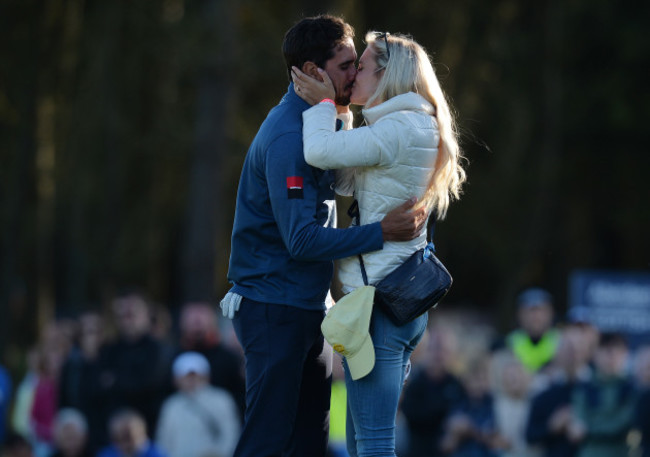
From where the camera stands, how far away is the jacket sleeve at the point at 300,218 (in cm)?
489

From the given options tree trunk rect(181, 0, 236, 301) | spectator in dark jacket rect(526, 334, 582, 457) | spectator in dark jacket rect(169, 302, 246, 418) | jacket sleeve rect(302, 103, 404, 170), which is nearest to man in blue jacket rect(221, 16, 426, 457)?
jacket sleeve rect(302, 103, 404, 170)

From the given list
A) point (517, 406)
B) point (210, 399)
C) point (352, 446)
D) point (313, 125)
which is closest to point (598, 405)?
point (517, 406)

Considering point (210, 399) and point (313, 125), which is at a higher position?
point (313, 125)

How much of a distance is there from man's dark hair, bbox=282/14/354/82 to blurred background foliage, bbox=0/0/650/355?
15.8 metres

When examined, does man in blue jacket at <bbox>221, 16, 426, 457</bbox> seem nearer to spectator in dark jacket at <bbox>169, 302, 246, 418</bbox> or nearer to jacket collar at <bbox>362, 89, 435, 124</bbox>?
jacket collar at <bbox>362, 89, 435, 124</bbox>

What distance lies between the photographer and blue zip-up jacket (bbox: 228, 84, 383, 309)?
4.91 m

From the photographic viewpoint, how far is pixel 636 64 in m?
25.8

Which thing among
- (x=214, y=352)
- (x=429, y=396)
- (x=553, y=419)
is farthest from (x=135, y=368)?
(x=553, y=419)

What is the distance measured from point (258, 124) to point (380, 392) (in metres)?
17.5

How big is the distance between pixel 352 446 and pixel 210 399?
5880 mm

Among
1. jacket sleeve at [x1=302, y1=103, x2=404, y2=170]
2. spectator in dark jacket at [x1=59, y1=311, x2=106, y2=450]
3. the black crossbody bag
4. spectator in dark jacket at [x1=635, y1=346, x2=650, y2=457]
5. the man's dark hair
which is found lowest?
spectator in dark jacket at [x1=59, y1=311, x2=106, y2=450]

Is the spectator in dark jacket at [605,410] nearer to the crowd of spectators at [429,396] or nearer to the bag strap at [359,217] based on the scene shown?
the crowd of spectators at [429,396]

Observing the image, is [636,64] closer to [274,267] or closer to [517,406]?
[517,406]

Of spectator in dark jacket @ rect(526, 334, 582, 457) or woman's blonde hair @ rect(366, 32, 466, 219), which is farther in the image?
spectator in dark jacket @ rect(526, 334, 582, 457)
